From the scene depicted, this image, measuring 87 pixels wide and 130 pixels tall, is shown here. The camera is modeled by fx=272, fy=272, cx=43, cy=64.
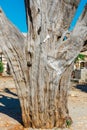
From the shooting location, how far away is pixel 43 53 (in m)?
5.60

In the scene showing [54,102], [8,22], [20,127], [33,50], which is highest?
[8,22]

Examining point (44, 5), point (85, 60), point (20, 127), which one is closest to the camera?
point (44, 5)

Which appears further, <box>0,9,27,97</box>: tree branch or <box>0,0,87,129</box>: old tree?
<box>0,9,27,97</box>: tree branch

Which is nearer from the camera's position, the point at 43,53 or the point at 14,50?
the point at 43,53

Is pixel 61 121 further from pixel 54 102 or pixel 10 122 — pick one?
pixel 10 122

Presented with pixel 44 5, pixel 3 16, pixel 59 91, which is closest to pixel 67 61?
pixel 59 91

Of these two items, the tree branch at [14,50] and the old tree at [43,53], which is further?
the tree branch at [14,50]

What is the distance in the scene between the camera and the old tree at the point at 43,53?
559 cm

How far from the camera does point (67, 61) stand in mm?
5602

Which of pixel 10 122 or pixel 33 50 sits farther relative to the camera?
pixel 10 122

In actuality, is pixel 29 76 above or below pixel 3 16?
below

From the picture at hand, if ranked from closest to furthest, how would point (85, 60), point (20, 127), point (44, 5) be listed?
→ point (44, 5), point (20, 127), point (85, 60)

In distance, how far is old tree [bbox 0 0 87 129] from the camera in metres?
5.59

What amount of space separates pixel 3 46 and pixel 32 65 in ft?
2.42
